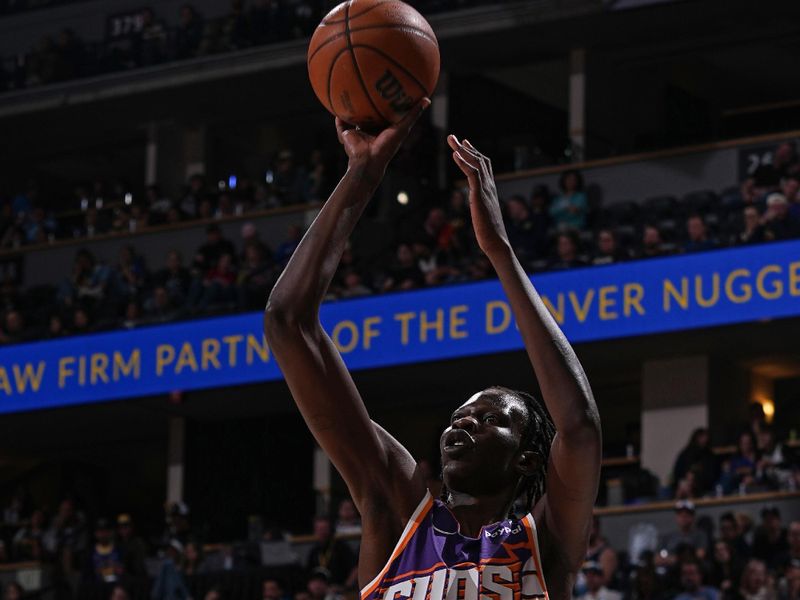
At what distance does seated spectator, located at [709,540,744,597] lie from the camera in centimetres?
1228

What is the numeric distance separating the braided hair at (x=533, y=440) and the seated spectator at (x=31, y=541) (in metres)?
15.5

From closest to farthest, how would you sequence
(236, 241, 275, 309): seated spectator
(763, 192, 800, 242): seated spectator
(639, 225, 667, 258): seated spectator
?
(763, 192, 800, 242): seated spectator
(639, 225, 667, 258): seated spectator
(236, 241, 275, 309): seated spectator

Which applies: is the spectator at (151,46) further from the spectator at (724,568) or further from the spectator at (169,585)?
the spectator at (724,568)

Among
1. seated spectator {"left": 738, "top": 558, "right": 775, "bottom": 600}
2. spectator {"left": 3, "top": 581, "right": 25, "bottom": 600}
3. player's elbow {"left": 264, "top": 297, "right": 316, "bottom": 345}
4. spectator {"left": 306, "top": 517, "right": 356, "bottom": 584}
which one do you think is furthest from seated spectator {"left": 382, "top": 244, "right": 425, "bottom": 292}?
player's elbow {"left": 264, "top": 297, "right": 316, "bottom": 345}

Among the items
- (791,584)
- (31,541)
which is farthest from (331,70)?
(31,541)

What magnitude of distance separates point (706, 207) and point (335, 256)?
1425 centimetres

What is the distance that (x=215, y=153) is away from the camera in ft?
80.5

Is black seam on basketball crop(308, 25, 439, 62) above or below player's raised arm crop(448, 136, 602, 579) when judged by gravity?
above

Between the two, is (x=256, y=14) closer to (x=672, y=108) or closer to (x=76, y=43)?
(x=76, y=43)

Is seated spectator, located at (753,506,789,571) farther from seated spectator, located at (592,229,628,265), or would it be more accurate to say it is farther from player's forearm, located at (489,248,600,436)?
player's forearm, located at (489,248,600,436)

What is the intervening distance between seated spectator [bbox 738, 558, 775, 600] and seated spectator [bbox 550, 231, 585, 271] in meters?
5.61

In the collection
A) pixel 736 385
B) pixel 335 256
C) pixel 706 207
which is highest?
pixel 706 207

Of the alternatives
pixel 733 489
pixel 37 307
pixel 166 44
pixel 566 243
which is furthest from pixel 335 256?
pixel 166 44

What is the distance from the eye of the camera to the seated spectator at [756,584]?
1174 centimetres
